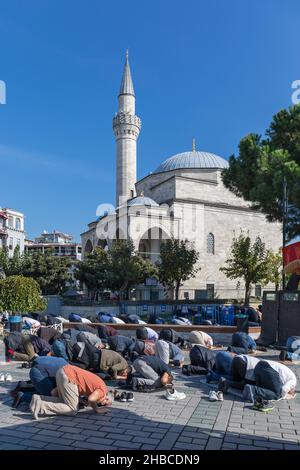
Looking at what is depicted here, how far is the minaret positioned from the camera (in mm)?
36875

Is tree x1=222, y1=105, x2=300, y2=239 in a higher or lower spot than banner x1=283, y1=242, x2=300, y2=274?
higher

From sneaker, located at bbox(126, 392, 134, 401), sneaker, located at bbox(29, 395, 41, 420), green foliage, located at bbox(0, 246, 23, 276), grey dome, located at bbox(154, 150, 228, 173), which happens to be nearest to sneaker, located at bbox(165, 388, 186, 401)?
sneaker, located at bbox(126, 392, 134, 401)

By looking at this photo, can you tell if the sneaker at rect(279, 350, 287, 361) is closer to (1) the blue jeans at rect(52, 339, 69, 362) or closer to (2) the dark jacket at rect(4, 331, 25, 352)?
(1) the blue jeans at rect(52, 339, 69, 362)

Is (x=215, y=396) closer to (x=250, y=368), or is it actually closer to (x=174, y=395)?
(x=174, y=395)

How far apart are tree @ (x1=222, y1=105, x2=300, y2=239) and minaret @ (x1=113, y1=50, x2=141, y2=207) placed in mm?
21438

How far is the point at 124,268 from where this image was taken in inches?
933

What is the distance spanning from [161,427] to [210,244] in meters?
29.5

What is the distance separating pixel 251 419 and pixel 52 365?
2950 millimetres

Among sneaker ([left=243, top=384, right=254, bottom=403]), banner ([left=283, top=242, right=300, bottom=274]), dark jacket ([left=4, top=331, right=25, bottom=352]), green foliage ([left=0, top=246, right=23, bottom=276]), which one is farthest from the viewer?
green foliage ([left=0, top=246, right=23, bottom=276])

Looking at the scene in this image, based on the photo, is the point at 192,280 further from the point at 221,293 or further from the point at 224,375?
the point at 224,375

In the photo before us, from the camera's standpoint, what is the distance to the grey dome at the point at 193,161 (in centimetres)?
3922

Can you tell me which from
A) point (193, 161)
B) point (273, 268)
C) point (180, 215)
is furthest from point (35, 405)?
point (193, 161)
